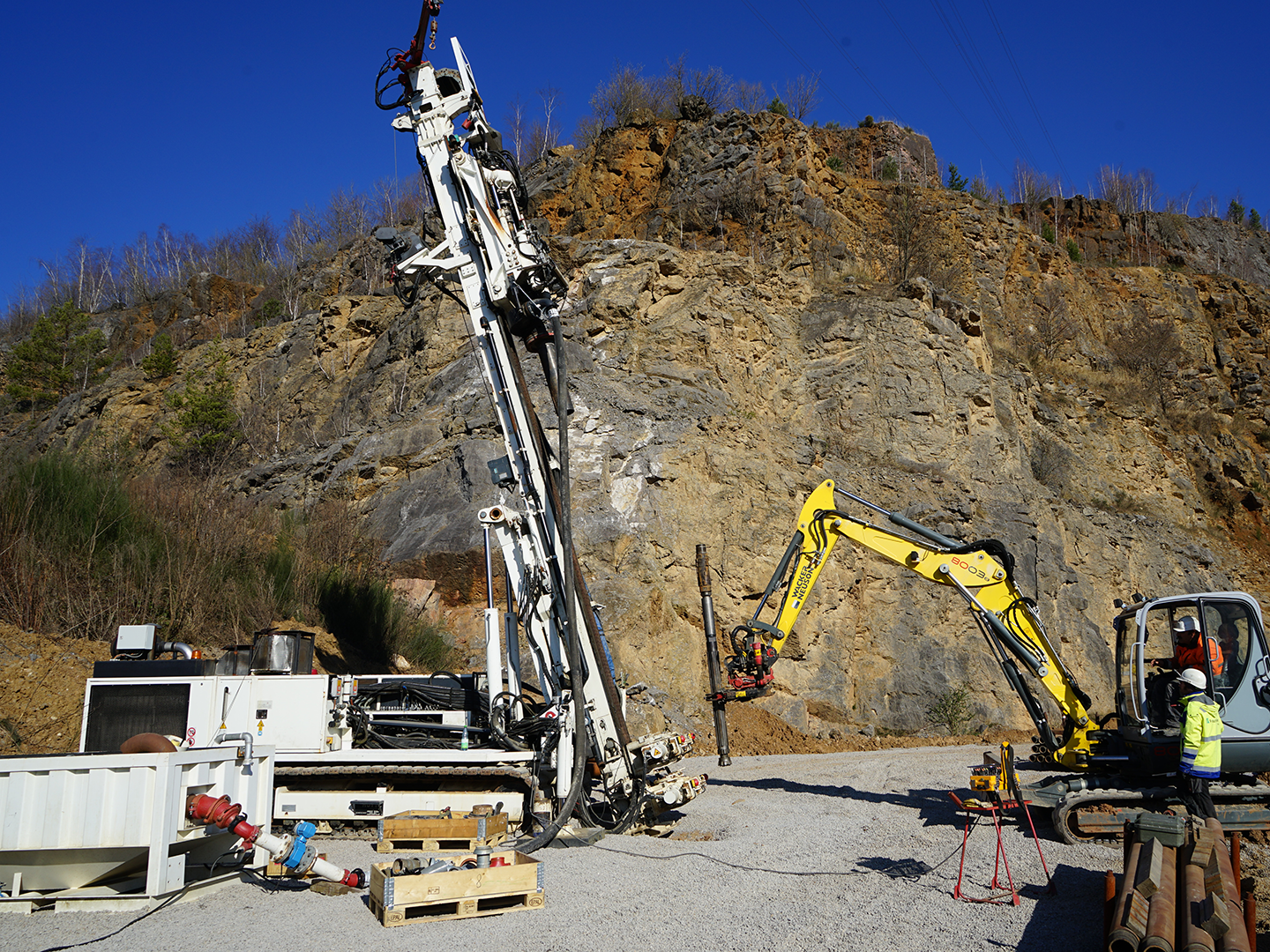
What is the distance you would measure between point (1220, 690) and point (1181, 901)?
5.35m

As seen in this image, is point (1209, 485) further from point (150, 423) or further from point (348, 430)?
point (150, 423)

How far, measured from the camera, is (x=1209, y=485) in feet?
109

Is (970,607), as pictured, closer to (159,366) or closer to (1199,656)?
(1199,656)

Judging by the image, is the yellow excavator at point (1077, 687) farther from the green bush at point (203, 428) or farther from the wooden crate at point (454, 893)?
the green bush at point (203, 428)

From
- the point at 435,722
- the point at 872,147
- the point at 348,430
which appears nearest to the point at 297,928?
the point at 435,722

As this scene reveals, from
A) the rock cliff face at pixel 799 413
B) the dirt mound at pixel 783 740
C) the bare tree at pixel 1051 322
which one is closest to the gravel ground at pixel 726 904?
the dirt mound at pixel 783 740

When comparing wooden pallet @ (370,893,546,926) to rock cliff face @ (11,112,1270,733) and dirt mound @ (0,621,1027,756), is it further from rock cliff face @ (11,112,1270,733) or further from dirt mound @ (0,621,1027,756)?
rock cliff face @ (11,112,1270,733)

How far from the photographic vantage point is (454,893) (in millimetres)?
6984

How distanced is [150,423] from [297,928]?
104 feet

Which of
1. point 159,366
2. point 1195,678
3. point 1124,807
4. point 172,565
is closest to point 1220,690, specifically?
point 1195,678

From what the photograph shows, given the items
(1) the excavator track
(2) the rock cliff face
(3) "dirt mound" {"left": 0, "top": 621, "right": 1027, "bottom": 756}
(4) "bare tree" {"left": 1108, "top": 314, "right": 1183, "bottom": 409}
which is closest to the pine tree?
(2) the rock cliff face

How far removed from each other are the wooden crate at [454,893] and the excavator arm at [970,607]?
4605 millimetres

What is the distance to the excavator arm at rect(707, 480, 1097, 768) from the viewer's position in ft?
35.8

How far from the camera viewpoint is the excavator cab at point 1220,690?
979 cm
